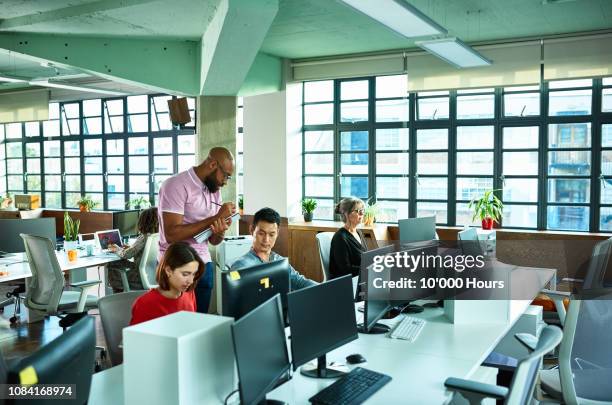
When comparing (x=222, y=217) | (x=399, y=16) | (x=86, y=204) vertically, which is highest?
(x=399, y=16)

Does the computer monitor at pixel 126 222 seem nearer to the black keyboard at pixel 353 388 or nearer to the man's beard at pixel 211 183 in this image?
the man's beard at pixel 211 183

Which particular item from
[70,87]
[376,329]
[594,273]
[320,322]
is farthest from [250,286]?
[70,87]

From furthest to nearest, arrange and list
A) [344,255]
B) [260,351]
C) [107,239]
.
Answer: [107,239]
[344,255]
[260,351]

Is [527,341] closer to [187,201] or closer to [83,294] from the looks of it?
[187,201]

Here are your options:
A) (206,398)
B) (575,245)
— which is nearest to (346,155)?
(575,245)

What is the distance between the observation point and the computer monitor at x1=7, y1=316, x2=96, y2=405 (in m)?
1.26

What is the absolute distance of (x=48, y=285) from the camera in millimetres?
4973

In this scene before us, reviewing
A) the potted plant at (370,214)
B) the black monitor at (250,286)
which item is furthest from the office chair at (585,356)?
the potted plant at (370,214)

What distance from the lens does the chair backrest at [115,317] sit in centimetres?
302

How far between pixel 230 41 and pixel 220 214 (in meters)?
2.24

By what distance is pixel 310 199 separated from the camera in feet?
27.9

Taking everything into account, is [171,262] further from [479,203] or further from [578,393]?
[479,203]

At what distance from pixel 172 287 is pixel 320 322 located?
2.82ft

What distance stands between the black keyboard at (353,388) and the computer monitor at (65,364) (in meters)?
1.06
